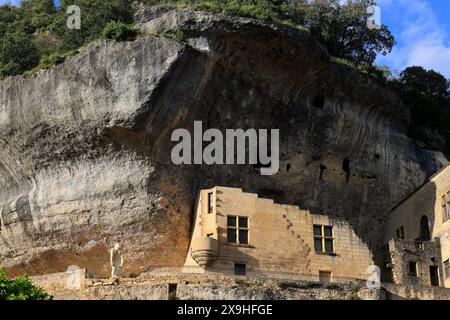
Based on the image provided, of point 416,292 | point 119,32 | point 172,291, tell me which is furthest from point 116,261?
point 416,292

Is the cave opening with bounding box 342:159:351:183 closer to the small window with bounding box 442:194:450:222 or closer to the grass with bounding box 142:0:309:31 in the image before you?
the small window with bounding box 442:194:450:222

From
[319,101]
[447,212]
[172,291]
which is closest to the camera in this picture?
[172,291]

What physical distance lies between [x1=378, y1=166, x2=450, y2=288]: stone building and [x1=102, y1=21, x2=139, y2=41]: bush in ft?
52.4

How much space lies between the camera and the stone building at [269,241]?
40.1 metres

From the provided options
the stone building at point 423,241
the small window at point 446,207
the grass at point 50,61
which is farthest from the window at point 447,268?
the grass at point 50,61

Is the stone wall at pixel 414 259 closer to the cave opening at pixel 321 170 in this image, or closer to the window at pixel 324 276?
the window at pixel 324 276

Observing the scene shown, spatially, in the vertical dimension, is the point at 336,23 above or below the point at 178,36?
above

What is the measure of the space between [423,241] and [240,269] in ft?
34.6

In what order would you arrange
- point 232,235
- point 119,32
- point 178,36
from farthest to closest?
point 119,32 → point 178,36 → point 232,235

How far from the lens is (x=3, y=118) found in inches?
1785

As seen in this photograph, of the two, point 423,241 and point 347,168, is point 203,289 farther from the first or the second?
point 347,168

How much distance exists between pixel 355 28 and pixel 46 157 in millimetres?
19678

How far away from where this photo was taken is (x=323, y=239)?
4219cm
